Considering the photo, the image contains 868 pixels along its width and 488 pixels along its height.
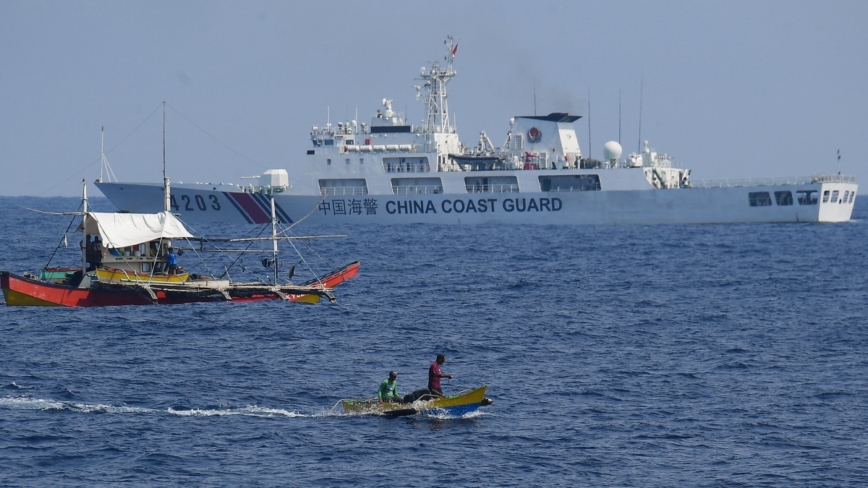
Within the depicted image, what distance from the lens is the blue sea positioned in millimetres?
22422

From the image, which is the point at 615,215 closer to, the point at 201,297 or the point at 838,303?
the point at 838,303

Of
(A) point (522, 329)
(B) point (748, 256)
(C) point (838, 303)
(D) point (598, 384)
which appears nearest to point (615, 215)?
(B) point (748, 256)

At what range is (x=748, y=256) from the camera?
219 ft

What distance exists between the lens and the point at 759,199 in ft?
284

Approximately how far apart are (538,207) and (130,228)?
50.2 meters

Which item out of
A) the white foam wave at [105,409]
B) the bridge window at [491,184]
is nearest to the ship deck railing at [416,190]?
the bridge window at [491,184]

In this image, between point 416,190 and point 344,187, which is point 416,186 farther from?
point 344,187

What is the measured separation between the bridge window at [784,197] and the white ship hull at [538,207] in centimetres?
Answer: 25

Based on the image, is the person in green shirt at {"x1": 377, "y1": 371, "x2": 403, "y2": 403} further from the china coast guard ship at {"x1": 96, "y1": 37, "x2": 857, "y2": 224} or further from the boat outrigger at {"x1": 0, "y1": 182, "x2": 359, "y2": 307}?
the china coast guard ship at {"x1": 96, "y1": 37, "x2": 857, "y2": 224}

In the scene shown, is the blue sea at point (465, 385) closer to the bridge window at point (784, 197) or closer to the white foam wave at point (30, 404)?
the white foam wave at point (30, 404)

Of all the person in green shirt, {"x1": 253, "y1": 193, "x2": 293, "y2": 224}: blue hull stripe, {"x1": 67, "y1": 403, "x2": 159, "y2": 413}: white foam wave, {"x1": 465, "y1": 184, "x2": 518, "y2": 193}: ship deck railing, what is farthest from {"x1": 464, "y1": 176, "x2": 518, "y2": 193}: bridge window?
{"x1": 67, "y1": 403, "x2": 159, "y2": 413}: white foam wave

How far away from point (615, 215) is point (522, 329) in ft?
167

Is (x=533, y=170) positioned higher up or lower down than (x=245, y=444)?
higher up

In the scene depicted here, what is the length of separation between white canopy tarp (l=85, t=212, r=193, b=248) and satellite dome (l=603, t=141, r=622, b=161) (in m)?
51.0
